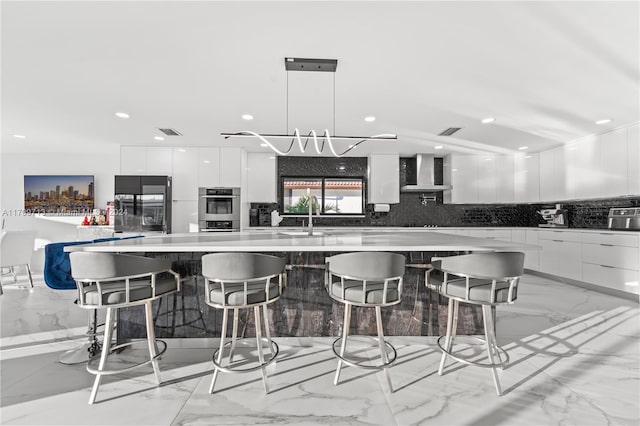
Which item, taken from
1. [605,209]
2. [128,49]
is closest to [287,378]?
[128,49]

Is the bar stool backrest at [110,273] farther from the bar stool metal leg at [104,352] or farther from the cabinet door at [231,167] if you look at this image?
the cabinet door at [231,167]

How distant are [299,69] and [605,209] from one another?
5.45 metres

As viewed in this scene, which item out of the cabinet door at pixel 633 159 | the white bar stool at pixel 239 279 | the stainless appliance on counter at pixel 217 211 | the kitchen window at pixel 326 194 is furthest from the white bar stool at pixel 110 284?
the cabinet door at pixel 633 159

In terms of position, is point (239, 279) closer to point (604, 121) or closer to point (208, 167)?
point (208, 167)

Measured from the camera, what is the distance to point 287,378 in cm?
191

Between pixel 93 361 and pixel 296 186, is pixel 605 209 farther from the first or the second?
pixel 93 361

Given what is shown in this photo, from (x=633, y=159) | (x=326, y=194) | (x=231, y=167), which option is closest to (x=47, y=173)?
(x=231, y=167)

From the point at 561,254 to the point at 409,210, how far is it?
246 centimetres

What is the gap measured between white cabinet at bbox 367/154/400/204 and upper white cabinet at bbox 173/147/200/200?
10.3 ft

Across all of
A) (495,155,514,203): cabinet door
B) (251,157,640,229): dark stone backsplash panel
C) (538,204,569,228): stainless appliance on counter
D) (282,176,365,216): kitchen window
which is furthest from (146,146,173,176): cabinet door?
(538,204,569,228): stainless appliance on counter

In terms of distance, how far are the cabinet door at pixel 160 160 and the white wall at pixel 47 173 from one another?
122 centimetres

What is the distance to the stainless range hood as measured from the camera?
539 centimetres

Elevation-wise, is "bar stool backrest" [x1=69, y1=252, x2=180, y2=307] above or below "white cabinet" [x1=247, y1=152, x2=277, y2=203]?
below

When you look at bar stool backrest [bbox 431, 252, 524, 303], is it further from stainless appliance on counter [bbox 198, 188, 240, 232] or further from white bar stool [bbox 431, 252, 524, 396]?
stainless appliance on counter [bbox 198, 188, 240, 232]
